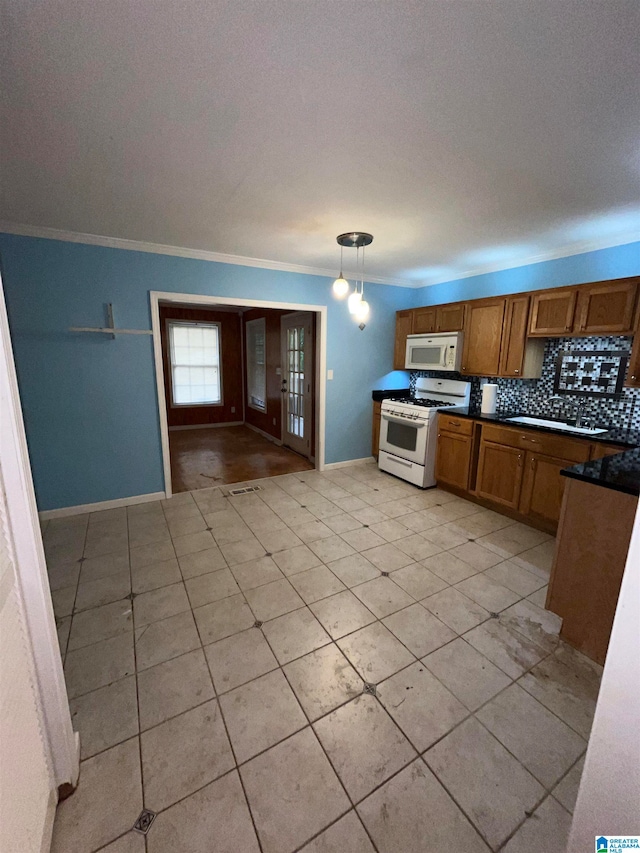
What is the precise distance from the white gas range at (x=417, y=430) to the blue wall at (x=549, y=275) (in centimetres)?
109

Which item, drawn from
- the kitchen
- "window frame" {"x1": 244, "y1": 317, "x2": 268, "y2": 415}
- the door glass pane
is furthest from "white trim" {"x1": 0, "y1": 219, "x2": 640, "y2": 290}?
"window frame" {"x1": 244, "y1": 317, "x2": 268, "y2": 415}

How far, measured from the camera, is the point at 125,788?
1229 millimetres

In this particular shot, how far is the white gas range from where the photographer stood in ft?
12.7

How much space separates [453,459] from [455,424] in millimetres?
378

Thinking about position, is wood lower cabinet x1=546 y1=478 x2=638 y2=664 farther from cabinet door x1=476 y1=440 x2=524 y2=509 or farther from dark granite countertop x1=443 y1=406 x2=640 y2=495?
cabinet door x1=476 y1=440 x2=524 y2=509

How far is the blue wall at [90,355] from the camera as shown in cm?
291

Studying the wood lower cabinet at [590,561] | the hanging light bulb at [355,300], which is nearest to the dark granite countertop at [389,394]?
the hanging light bulb at [355,300]

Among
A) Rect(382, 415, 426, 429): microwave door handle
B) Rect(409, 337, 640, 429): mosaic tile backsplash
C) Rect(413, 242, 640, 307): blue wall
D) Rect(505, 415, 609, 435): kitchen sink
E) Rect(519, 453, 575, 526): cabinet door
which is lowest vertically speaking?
Rect(519, 453, 575, 526): cabinet door

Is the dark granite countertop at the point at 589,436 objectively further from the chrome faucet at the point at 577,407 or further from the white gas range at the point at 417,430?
the white gas range at the point at 417,430

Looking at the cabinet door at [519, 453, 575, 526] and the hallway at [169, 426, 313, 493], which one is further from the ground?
the cabinet door at [519, 453, 575, 526]

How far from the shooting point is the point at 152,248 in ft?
10.6

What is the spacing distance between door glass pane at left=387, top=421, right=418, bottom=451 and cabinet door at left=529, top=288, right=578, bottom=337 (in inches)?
60.1

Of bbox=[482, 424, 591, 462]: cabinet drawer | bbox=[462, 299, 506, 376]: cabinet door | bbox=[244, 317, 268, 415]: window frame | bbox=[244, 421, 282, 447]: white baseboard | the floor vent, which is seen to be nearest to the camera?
bbox=[482, 424, 591, 462]: cabinet drawer

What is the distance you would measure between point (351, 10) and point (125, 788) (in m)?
2.64
